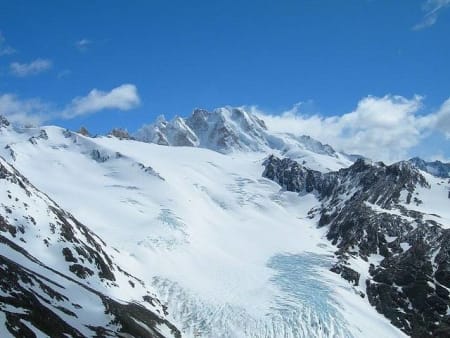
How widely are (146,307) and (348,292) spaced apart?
227 ft

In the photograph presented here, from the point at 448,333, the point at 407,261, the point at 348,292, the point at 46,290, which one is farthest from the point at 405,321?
the point at 46,290

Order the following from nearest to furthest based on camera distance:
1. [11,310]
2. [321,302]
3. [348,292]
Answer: [11,310]
[321,302]
[348,292]

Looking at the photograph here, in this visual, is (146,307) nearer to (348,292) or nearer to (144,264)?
(144,264)

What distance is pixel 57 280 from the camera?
106562 millimetres

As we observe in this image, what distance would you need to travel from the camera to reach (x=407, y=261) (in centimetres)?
18938

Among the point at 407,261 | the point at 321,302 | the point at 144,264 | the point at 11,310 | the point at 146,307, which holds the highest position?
the point at 407,261

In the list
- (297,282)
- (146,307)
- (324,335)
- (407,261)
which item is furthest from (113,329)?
(407,261)

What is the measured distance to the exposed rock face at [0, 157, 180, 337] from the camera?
244 ft

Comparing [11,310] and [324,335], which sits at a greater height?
[324,335]

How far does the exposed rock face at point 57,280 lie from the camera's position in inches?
2928

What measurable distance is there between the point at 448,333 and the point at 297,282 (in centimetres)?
10749

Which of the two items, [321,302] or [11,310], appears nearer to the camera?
[11,310]

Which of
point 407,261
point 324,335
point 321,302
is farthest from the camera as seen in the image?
point 407,261

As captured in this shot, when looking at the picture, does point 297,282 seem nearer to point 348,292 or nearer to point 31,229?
point 348,292
